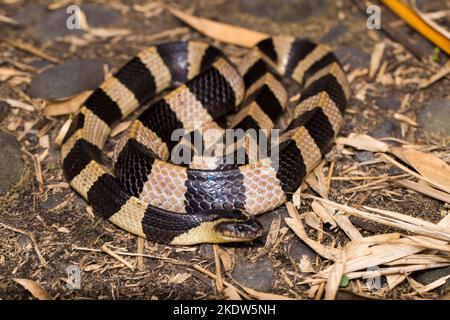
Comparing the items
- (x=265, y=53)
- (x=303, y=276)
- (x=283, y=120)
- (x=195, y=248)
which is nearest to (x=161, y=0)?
(x=265, y=53)

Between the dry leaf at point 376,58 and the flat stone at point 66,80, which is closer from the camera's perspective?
the flat stone at point 66,80

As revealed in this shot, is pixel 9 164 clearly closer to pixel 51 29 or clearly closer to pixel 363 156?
pixel 51 29

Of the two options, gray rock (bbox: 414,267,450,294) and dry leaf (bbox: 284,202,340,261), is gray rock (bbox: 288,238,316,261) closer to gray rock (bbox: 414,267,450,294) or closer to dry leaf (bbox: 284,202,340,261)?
dry leaf (bbox: 284,202,340,261)

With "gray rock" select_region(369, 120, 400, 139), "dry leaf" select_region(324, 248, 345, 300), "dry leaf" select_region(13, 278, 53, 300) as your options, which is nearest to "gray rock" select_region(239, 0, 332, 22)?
"gray rock" select_region(369, 120, 400, 139)

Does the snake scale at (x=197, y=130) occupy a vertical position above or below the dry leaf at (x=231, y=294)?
above

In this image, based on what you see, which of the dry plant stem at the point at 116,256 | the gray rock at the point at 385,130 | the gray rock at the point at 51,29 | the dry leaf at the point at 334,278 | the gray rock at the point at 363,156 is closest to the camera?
the dry leaf at the point at 334,278

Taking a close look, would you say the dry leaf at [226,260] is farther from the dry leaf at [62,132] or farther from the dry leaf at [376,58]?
the dry leaf at [376,58]

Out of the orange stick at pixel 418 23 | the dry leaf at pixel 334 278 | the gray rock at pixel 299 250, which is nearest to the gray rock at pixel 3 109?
the gray rock at pixel 299 250

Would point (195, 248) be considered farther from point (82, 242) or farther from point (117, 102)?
point (117, 102)

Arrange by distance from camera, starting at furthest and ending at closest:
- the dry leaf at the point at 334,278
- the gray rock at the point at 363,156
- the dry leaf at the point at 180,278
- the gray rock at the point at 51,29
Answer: the gray rock at the point at 51,29
the gray rock at the point at 363,156
the dry leaf at the point at 180,278
the dry leaf at the point at 334,278
